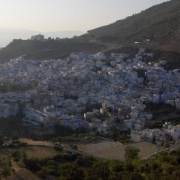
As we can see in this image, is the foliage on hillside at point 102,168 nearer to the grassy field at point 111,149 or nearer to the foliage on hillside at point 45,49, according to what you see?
the grassy field at point 111,149

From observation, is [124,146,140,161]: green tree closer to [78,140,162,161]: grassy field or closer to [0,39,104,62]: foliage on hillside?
[78,140,162,161]: grassy field

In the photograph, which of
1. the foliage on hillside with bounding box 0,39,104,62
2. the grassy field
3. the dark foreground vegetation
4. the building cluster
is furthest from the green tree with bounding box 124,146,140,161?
the foliage on hillside with bounding box 0,39,104,62

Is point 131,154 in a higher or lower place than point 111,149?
higher

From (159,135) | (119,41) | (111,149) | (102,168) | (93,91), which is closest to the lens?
(102,168)

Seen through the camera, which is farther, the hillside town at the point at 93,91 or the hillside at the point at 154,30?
the hillside at the point at 154,30

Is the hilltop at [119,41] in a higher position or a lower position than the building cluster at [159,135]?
higher

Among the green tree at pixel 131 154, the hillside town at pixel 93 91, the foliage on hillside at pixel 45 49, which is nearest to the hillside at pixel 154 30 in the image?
the foliage on hillside at pixel 45 49

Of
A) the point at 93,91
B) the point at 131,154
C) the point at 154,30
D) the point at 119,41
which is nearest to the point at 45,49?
the point at 119,41

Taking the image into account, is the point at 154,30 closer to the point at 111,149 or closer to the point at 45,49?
the point at 45,49
